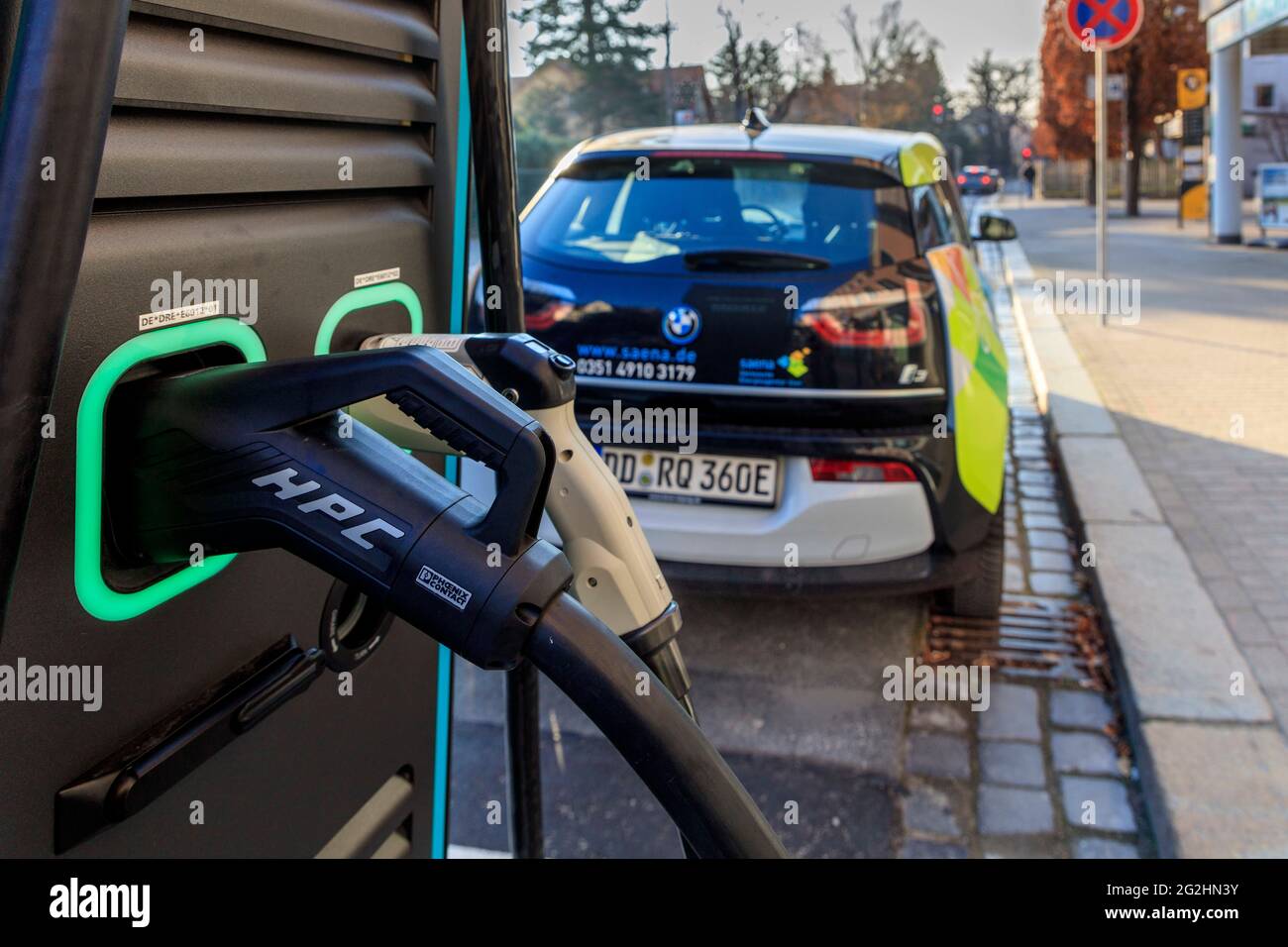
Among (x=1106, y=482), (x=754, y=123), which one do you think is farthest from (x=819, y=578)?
(x=1106, y=482)

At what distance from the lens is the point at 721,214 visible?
4.12m

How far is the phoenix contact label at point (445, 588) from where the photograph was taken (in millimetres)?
766

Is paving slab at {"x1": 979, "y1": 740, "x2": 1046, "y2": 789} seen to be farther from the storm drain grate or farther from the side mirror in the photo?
the side mirror

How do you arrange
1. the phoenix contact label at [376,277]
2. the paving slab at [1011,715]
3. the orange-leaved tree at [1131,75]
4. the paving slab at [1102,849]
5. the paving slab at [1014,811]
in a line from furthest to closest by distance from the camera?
the orange-leaved tree at [1131,75], the paving slab at [1011,715], the paving slab at [1014,811], the paving slab at [1102,849], the phoenix contact label at [376,277]

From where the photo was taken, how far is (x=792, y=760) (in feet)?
11.3

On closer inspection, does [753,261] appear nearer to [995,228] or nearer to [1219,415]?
[995,228]

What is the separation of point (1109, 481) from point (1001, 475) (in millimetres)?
1782

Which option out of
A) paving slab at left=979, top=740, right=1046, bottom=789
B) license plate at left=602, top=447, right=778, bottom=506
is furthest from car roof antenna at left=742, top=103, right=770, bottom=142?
paving slab at left=979, top=740, right=1046, bottom=789

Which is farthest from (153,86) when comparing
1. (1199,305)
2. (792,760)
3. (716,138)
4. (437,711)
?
(1199,305)

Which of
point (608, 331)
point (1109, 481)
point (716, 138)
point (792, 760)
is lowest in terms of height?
point (792, 760)

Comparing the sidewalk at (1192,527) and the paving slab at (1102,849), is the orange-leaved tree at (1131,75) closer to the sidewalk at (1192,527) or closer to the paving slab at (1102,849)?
the sidewalk at (1192,527)

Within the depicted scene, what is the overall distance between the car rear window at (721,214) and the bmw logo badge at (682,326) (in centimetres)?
20

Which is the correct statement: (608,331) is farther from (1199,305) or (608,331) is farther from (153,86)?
(1199,305)
